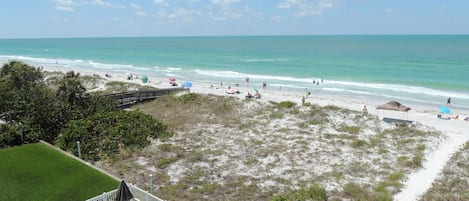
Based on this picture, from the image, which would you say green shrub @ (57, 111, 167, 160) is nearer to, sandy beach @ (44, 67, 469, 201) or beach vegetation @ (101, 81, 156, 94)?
sandy beach @ (44, 67, 469, 201)

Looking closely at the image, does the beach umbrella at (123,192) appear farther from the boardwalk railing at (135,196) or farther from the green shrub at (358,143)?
the green shrub at (358,143)

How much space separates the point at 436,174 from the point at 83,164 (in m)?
15.9

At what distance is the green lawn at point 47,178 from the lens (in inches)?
468

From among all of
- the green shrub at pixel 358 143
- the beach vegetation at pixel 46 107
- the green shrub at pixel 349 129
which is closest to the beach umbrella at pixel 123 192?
the beach vegetation at pixel 46 107

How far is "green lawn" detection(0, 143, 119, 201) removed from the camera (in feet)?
39.0

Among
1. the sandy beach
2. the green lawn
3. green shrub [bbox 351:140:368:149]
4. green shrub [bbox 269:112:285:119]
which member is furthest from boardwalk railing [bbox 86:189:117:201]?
green shrub [bbox 269:112:285:119]

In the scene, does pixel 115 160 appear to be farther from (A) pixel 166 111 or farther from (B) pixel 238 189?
(A) pixel 166 111

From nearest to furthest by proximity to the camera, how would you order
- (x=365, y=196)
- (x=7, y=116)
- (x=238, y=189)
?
(x=365, y=196) → (x=238, y=189) → (x=7, y=116)

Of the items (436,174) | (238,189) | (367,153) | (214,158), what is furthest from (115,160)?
(436,174)

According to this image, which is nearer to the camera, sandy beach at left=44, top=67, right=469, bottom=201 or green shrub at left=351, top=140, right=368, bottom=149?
sandy beach at left=44, top=67, right=469, bottom=201

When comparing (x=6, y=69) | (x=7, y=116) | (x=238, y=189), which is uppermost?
(x=6, y=69)

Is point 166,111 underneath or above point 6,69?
underneath

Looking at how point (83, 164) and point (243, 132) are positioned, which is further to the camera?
point (243, 132)

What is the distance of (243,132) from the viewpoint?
2164cm
